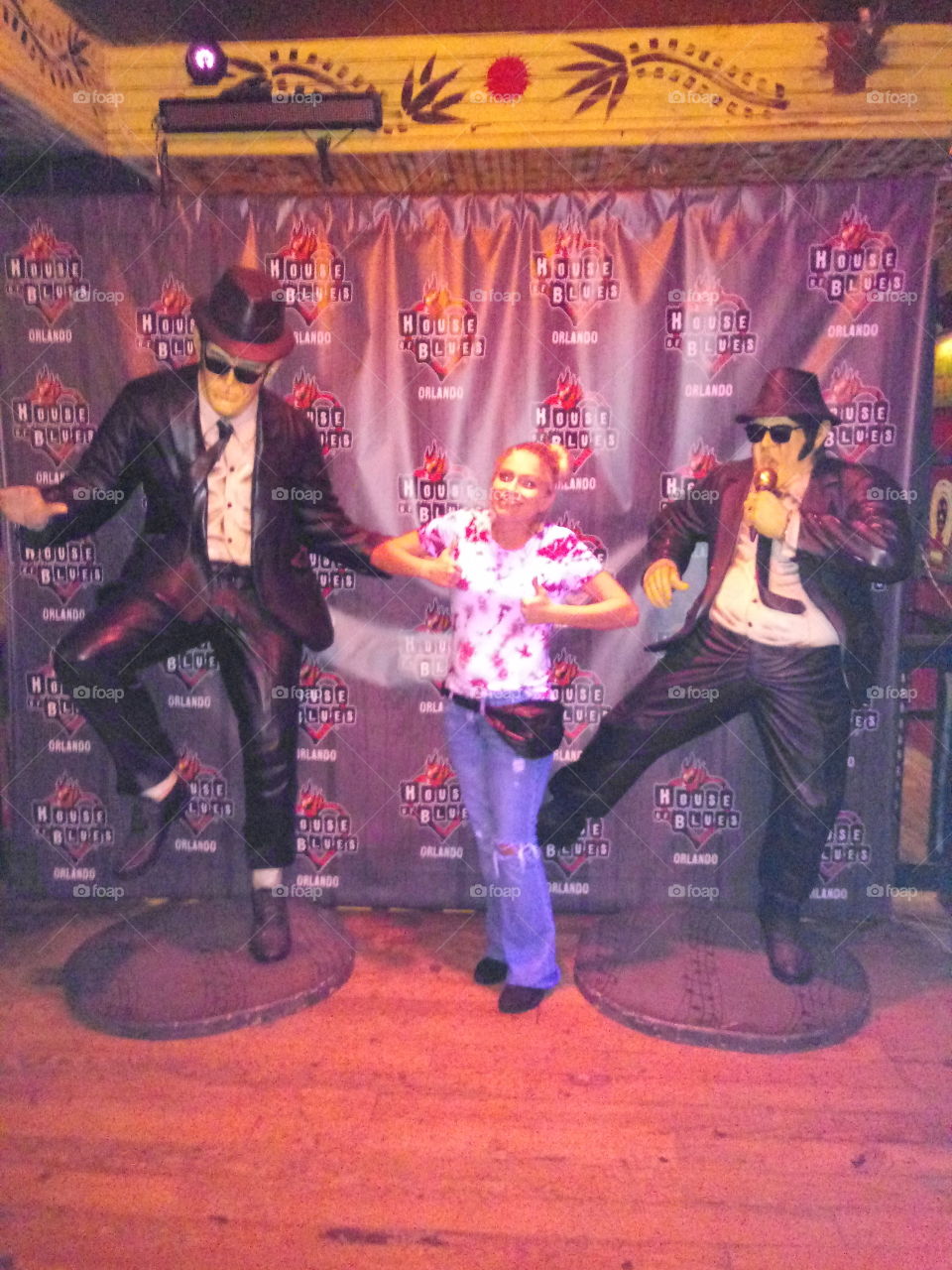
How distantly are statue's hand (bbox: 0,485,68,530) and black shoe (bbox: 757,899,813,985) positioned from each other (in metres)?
3.07

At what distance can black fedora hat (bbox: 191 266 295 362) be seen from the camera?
3295mm

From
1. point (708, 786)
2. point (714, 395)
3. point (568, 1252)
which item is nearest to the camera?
point (568, 1252)

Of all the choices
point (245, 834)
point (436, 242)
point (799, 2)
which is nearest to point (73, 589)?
point (245, 834)

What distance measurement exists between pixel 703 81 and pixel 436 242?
1796mm

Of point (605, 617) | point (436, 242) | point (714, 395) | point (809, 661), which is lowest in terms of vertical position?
point (809, 661)

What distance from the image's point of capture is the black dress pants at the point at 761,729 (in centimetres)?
352

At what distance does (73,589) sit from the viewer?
4.13 meters

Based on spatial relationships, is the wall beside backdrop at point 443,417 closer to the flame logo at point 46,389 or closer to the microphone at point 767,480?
the flame logo at point 46,389

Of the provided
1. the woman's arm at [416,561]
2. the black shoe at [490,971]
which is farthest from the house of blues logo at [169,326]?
the black shoe at [490,971]

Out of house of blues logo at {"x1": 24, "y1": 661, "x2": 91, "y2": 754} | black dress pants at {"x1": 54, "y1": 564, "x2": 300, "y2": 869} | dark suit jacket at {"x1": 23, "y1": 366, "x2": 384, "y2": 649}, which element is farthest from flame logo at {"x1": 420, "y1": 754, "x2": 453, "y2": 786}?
house of blues logo at {"x1": 24, "y1": 661, "x2": 91, "y2": 754}

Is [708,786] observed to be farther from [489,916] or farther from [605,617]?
[605,617]

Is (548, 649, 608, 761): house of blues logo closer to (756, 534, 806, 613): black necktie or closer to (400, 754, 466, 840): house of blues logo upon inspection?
(400, 754, 466, 840): house of blues logo

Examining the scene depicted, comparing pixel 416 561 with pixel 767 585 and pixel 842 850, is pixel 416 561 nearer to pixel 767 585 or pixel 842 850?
pixel 767 585

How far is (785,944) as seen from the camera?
358cm
